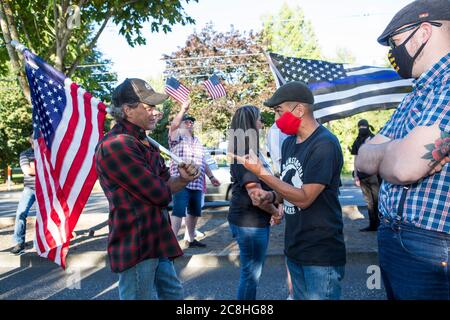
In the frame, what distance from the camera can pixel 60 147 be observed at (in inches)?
Result: 149

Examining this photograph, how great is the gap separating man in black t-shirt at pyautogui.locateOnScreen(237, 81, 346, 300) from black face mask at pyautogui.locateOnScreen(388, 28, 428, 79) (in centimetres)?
73

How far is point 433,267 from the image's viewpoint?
1770 millimetres

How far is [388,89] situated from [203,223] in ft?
14.4

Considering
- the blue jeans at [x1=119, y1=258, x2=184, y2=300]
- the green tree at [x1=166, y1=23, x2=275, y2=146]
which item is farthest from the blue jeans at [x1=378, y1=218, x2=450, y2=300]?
the green tree at [x1=166, y1=23, x2=275, y2=146]

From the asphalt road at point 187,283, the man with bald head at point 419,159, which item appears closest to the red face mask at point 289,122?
the man with bald head at point 419,159

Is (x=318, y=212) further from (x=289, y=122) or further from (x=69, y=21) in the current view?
(x=69, y=21)

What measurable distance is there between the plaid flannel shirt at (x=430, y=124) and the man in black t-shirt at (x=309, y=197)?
26.5 inches

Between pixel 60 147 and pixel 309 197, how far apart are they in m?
2.38

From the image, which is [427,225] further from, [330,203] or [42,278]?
[42,278]

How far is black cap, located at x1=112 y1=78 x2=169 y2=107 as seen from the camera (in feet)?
9.37

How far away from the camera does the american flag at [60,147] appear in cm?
375

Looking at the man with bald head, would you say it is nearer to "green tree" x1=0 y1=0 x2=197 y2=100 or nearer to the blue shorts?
the blue shorts

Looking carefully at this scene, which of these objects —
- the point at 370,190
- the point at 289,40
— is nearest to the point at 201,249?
the point at 370,190
